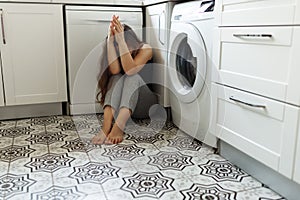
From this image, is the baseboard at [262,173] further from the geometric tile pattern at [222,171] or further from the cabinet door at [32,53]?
the cabinet door at [32,53]

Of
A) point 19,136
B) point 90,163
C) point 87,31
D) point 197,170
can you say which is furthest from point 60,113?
point 197,170

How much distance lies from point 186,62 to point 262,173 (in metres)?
0.77

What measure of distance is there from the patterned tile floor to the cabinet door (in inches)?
10.2

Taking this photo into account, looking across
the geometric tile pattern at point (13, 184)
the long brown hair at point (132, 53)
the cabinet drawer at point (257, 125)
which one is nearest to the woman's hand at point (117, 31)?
the long brown hair at point (132, 53)

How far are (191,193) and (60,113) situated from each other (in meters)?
1.31

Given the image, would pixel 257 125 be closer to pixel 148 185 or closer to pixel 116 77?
pixel 148 185

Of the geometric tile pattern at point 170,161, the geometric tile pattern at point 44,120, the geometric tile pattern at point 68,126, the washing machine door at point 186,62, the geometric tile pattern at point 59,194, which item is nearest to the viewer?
the geometric tile pattern at point 59,194

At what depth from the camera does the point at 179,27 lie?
1.69m

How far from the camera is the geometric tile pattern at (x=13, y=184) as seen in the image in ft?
3.83

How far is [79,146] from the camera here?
1.63m

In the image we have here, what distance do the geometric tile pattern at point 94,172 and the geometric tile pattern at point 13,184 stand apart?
18cm

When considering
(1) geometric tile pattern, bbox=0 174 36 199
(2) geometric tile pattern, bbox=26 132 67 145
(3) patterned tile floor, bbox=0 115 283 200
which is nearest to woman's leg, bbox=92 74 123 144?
(3) patterned tile floor, bbox=0 115 283 200

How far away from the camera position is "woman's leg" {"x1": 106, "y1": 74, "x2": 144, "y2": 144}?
1749mm

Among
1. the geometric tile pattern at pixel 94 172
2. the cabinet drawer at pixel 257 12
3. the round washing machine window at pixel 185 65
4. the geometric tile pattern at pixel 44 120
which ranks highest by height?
the cabinet drawer at pixel 257 12
